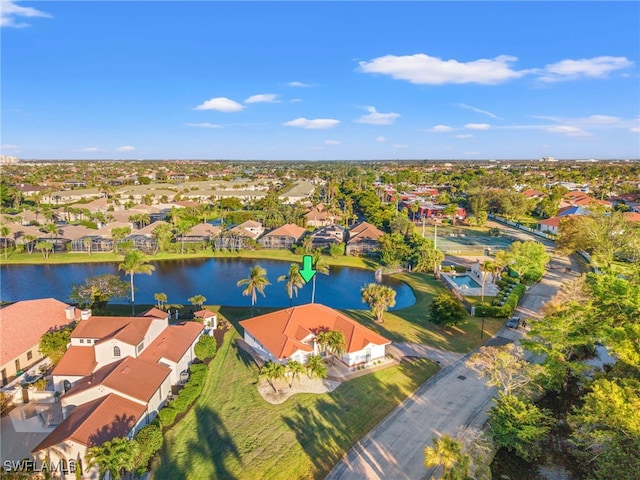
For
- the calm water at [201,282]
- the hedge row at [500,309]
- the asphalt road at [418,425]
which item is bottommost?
the calm water at [201,282]

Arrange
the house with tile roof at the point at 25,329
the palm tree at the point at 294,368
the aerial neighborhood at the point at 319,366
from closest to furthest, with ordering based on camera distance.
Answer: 1. the aerial neighborhood at the point at 319,366
2. the palm tree at the point at 294,368
3. the house with tile roof at the point at 25,329

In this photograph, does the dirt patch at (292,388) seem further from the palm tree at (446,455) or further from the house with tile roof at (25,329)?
the house with tile roof at (25,329)

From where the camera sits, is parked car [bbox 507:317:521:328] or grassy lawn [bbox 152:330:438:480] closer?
grassy lawn [bbox 152:330:438:480]

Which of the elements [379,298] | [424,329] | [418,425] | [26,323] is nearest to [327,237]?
[379,298]

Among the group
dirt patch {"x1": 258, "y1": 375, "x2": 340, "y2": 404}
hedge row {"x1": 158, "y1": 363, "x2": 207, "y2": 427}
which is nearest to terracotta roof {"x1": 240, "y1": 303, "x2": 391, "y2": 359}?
dirt patch {"x1": 258, "y1": 375, "x2": 340, "y2": 404}

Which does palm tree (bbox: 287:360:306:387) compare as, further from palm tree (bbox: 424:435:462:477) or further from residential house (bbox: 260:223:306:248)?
residential house (bbox: 260:223:306:248)

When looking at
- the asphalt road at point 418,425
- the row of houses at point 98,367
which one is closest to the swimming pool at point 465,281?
the asphalt road at point 418,425
